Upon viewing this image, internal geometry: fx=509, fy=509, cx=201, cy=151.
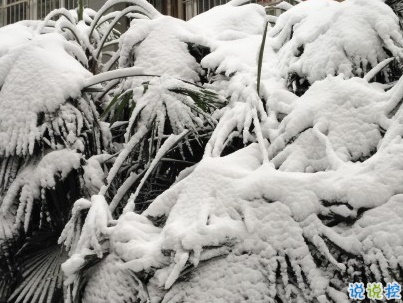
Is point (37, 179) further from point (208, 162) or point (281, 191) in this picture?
point (281, 191)

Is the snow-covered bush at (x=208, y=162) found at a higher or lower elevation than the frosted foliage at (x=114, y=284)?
higher

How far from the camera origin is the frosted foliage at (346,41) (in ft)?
4.64

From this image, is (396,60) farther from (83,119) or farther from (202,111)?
(83,119)

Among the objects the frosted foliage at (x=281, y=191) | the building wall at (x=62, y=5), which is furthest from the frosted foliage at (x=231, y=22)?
the building wall at (x=62, y=5)

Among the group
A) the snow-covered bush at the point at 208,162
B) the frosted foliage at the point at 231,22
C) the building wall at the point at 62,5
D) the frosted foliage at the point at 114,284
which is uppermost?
the frosted foliage at the point at 231,22

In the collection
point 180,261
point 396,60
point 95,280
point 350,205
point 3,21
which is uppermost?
point 396,60

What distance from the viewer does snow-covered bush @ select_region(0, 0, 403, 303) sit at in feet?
3.39

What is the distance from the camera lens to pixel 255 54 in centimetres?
176

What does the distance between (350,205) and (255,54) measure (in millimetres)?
881

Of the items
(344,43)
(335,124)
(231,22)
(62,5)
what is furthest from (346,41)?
(62,5)

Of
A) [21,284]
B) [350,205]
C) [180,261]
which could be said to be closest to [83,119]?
[21,284]

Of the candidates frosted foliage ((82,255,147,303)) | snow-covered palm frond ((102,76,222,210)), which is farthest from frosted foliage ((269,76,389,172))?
frosted foliage ((82,255,147,303))

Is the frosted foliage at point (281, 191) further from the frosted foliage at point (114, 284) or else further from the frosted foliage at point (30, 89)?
the frosted foliage at point (30, 89)

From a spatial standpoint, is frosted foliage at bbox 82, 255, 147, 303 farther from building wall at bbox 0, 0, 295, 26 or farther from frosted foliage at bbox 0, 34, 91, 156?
building wall at bbox 0, 0, 295, 26
